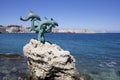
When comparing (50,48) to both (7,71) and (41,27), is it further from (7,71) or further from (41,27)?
(7,71)

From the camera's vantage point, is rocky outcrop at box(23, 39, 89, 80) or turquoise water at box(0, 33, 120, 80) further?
turquoise water at box(0, 33, 120, 80)

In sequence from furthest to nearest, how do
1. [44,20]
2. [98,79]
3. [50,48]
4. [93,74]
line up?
[93,74] → [98,79] → [44,20] → [50,48]

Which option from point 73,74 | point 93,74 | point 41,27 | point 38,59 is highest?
point 41,27

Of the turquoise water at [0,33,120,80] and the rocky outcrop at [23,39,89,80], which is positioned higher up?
the rocky outcrop at [23,39,89,80]

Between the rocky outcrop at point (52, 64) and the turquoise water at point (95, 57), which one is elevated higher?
the rocky outcrop at point (52, 64)

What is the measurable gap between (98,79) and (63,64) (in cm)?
676

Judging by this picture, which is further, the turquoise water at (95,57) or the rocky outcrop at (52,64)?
the turquoise water at (95,57)

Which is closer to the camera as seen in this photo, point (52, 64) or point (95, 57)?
point (52, 64)

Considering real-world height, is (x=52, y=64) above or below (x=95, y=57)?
above

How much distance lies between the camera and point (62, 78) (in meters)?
16.4

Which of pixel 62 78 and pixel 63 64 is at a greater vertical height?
pixel 63 64

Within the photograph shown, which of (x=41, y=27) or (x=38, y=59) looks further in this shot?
(x=41, y=27)

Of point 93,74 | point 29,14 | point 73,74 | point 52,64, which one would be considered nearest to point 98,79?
point 93,74

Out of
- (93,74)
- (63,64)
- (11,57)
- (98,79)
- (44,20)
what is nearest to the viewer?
(63,64)
